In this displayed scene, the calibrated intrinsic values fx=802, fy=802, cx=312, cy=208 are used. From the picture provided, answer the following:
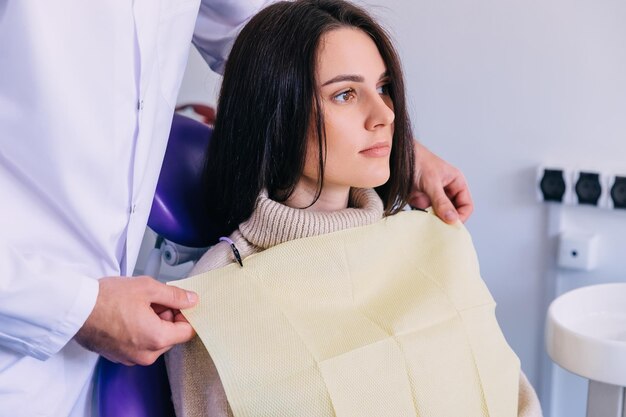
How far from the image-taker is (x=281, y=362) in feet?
3.27

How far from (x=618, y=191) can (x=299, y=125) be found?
0.92m

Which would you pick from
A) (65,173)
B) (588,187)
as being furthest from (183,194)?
(588,187)

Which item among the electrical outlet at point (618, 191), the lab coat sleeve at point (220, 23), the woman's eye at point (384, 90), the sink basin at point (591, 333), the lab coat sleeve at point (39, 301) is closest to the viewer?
the lab coat sleeve at point (39, 301)

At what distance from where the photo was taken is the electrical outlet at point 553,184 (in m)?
1.80

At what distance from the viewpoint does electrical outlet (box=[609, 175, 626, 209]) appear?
1750 mm

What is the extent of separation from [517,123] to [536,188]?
156mm

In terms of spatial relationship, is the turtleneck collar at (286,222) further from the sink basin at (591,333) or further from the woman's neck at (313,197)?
the sink basin at (591,333)

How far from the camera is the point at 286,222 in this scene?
1.14 meters

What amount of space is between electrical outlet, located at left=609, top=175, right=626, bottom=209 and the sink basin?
9.7 inches

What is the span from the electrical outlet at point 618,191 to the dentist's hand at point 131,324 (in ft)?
3.72

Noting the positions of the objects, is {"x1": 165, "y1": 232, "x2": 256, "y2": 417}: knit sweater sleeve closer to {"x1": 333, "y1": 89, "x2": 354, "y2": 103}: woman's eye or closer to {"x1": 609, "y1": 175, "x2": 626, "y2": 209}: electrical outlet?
{"x1": 333, "y1": 89, "x2": 354, "y2": 103}: woman's eye

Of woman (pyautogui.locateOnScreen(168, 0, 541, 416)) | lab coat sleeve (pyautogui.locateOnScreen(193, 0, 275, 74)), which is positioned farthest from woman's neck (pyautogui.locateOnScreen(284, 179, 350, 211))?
lab coat sleeve (pyautogui.locateOnScreen(193, 0, 275, 74))

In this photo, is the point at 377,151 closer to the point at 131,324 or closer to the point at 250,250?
the point at 250,250

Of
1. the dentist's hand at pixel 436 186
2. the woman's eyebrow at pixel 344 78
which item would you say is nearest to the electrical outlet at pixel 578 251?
the dentist's hand at pixel 436 186
